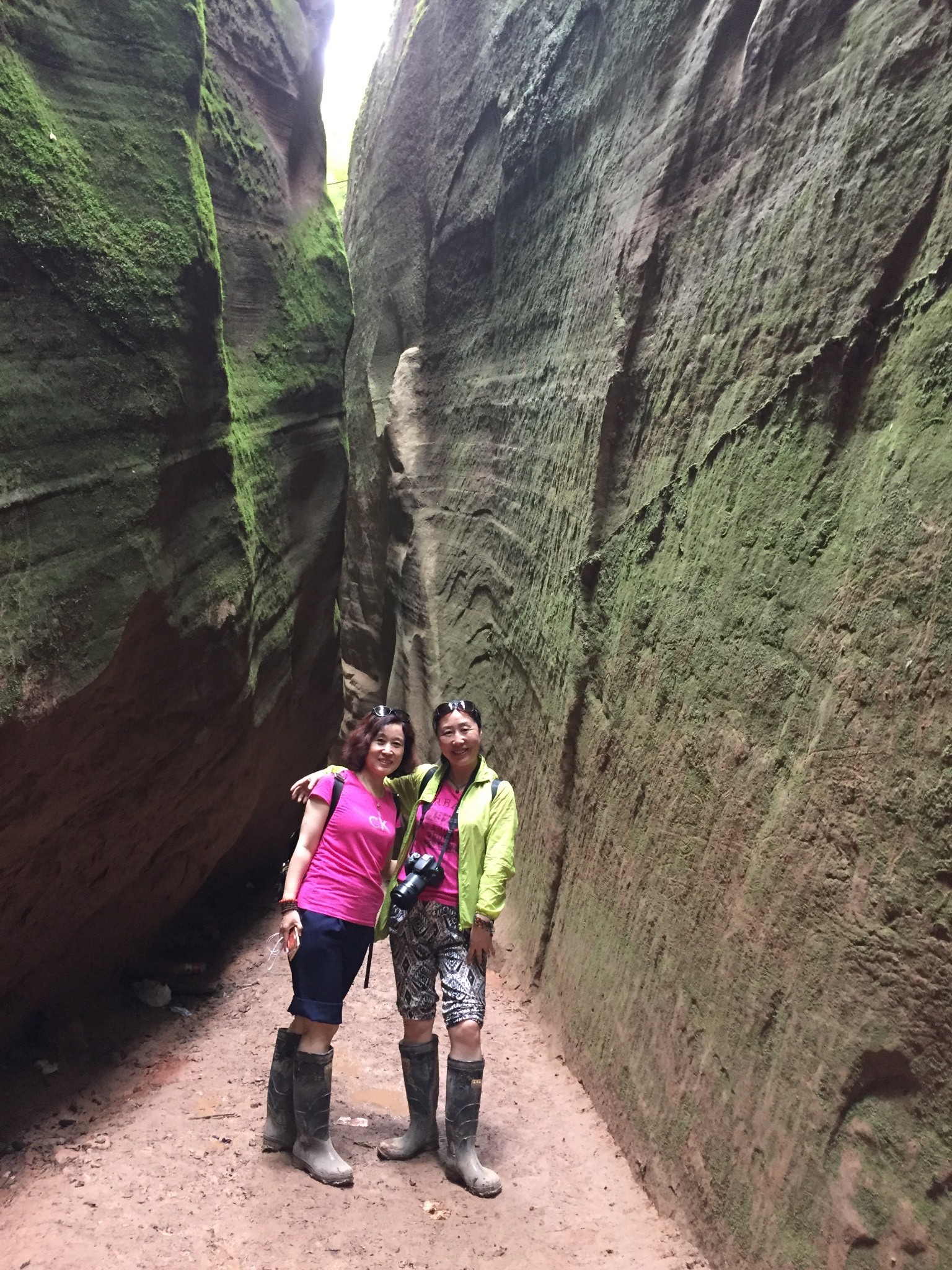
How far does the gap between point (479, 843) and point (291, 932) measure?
712 millimetres

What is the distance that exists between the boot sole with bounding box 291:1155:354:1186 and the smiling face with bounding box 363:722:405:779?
1.32 m

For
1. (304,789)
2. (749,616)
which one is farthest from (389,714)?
(749,616)

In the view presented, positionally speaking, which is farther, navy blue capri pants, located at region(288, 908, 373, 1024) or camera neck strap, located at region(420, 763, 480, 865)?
camera neck strap, located at region(420, 763, 480, 865)

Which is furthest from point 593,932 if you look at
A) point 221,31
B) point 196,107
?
point 221,31

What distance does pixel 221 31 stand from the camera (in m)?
5.66

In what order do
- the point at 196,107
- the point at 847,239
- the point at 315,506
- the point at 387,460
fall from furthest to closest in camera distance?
the point at 387,460 → the point at 315,506 → the point at 196,107 → the point at 847,239

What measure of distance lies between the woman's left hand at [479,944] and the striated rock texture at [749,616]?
643 mm

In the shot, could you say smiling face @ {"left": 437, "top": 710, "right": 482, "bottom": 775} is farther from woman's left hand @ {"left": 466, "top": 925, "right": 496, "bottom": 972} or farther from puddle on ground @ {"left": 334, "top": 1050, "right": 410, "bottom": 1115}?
puddle on ground @ {"left": 334, "top": 1050, "right": 410, "bottom": 1115}

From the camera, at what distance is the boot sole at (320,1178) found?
3109 mm

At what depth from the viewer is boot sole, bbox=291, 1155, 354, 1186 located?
311 cm

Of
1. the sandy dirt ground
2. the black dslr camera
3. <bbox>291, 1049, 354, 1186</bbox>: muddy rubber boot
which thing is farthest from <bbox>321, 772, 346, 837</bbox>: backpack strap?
the sandy dirt ground

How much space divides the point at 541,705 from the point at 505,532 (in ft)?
6.30

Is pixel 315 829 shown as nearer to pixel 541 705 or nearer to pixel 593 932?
pixel 593 932

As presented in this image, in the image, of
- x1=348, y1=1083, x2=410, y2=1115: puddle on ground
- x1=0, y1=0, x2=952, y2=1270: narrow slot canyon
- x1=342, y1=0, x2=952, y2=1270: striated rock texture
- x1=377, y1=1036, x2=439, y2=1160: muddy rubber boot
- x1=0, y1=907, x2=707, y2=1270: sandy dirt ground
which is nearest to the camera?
x1=342, y1=0, x2=952, y2=1270: striated rock texture
